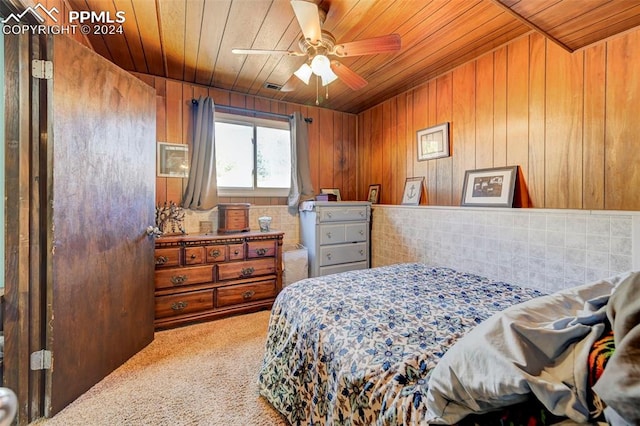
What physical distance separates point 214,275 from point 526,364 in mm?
2656

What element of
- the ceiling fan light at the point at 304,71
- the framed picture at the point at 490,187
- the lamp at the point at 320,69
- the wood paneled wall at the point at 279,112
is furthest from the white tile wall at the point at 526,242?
the ceiling fan light at the point at 304,71

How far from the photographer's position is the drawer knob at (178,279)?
2.57 meters

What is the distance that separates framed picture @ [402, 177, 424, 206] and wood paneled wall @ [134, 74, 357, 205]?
3.49ft

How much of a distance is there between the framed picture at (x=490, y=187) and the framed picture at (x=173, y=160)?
3.02 meters

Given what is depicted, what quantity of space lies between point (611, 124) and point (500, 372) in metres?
2.19

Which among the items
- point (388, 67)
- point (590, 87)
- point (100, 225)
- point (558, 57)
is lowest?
point (100, 225)

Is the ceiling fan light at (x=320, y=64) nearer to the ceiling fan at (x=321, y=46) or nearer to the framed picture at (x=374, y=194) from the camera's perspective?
the ceiling fan at (x=321, y=46)

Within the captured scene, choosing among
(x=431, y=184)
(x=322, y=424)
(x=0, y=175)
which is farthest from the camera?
(x=431, y=184)

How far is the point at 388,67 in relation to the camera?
9.11 ft

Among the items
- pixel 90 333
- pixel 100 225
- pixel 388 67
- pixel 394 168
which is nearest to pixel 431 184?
pixel 394 168

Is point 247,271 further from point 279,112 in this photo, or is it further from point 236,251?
point 279,112

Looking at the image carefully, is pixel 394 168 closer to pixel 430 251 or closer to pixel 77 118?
pixel 430 251

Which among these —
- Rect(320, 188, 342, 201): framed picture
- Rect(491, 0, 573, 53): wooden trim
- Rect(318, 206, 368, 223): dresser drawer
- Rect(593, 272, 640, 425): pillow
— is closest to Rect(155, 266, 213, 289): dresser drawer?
Rect(318, 206, 368, 223): dresser drawer

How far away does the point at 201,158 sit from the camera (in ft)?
10.2
